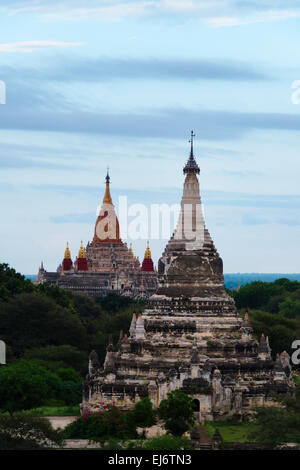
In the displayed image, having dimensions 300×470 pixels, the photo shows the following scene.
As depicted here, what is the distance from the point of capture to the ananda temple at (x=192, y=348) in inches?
2259

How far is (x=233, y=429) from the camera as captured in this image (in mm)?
54750

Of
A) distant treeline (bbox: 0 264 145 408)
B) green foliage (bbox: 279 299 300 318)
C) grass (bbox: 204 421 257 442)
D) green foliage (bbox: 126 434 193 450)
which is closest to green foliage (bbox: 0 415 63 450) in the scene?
green foliage (bbox: 126 434 193 450)

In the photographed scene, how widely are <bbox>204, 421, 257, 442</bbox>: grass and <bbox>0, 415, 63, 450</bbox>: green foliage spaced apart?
8725mm

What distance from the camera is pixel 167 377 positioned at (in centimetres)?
5759

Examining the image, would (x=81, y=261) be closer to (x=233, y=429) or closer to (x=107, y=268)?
(x=107, y=268)

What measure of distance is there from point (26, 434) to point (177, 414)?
27.6ft

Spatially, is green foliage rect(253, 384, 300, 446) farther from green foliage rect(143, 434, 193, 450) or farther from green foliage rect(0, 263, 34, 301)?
green foliage rect(0, 263, 34, 301)

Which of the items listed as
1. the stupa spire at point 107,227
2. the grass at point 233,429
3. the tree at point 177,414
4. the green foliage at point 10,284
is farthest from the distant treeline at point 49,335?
the stupa spire at point 107,227

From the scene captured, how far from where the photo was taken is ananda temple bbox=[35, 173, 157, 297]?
140 m

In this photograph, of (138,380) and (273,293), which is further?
Answer: (273,293)

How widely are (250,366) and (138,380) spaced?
6.14 m
